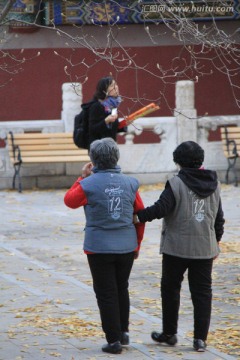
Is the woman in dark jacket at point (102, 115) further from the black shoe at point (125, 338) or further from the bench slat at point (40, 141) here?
the bench slat at point (40, 141)

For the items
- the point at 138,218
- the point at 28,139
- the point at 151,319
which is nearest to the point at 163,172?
the point at 28,139

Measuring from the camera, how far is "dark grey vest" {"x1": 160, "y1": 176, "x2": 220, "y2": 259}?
311 inches

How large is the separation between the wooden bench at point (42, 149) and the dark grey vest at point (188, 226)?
9635mm

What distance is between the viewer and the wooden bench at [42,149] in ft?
57.7

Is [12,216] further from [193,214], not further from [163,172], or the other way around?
[193,214]

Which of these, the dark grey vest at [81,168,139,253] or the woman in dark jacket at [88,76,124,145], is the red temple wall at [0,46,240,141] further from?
the dark grey vest at [81,168,139,253]

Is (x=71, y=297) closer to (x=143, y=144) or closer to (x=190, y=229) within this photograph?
(x=190, y=229)

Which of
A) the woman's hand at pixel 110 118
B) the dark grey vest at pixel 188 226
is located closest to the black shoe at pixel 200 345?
the dark grey vest at pixel 188 226

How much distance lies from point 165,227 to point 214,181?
0.50 meters

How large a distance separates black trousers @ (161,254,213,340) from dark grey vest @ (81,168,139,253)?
0.36 metres

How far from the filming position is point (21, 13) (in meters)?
20.3

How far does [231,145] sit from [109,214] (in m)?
10.7

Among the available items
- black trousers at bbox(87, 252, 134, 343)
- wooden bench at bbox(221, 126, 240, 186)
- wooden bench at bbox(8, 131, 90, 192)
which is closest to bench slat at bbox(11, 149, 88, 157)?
wooden bench at bbox(8, 131, 90, 192)

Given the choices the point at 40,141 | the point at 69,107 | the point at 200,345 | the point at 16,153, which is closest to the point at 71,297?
the point at 200,345
